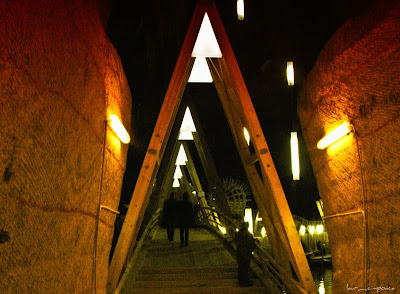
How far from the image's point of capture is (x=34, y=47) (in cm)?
200

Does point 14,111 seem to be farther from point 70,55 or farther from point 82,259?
point 82,259

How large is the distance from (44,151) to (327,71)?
327 centimetres

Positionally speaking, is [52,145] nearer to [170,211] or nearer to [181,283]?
[181,283]

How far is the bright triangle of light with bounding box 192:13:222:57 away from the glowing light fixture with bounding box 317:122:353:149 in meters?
2.17

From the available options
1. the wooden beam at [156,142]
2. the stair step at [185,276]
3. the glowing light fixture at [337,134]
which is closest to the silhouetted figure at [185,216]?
the stair step at [185,276]

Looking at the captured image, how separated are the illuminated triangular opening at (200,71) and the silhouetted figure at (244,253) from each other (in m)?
2.85

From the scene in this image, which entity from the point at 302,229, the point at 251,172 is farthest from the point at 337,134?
the point at 302,229

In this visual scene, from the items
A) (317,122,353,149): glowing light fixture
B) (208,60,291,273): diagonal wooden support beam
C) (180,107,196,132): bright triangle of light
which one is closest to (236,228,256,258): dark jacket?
(208,60,291,273): diagonal wooden support beam

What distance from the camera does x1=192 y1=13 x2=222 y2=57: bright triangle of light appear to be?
520cm

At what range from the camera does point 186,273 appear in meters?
6.61

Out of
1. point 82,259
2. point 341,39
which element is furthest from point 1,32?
point 341,39

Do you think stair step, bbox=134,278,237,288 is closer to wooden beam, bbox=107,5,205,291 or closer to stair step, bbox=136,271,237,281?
stair step, bbox=136,271,237,281

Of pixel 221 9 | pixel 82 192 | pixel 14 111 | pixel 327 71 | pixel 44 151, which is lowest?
pixel 82 192

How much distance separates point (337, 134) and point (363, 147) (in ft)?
1.47
